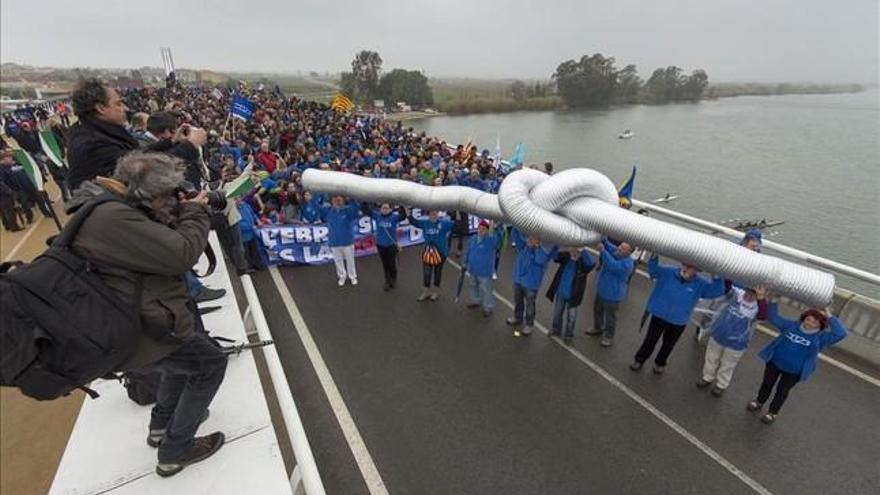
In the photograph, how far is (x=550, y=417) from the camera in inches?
194

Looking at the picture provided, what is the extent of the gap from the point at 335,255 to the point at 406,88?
75.8 meters

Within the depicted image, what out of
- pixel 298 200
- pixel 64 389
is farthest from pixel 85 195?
pixel 298 200

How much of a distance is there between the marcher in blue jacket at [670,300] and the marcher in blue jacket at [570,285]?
826 millimetres

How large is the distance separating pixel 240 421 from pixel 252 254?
5.83m

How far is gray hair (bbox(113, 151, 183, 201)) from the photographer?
206 cm

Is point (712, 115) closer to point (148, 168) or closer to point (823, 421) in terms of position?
point (823, 421)

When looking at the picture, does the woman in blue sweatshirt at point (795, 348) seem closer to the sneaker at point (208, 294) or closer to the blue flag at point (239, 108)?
the sneaker at point (208, 294)

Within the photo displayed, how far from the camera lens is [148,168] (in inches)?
81.8

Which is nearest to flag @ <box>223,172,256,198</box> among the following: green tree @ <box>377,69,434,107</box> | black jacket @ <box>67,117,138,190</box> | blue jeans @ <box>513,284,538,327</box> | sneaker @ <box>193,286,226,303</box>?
sneaker @ <box>193,286,226,303</box>

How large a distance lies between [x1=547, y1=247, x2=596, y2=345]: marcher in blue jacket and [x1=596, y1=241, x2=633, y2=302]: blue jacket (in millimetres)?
186

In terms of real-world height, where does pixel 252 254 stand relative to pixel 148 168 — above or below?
below

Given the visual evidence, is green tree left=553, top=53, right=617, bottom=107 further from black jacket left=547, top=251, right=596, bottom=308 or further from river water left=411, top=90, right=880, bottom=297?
black jacket left=547, top=251, right=596, bottom=308

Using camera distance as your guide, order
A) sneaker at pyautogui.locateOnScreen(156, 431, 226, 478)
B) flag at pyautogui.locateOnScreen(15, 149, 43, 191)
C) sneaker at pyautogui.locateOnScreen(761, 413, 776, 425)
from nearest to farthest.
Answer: sneaker at pyautogui.locateOnScreen(156, 431, 226, 478) → sneaker at pyautogui.locateOnScreen(761, 413, 776, 425) → flag at pyautogui.locateOnScreen(15, 149, 43, 191)

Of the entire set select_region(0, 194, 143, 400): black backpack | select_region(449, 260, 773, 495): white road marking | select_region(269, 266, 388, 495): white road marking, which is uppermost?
select_region(0, 194, 143, 400): black backpack
